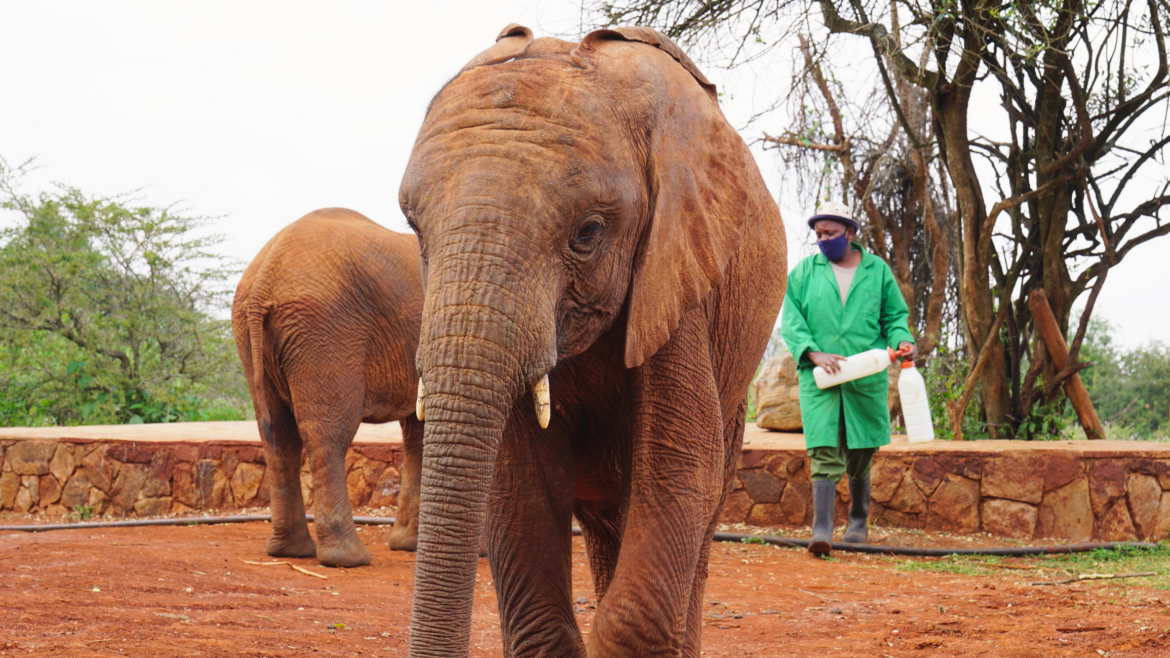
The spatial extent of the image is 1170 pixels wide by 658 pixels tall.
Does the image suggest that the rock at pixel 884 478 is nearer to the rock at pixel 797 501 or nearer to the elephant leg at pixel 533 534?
the rock at pixel 797 501

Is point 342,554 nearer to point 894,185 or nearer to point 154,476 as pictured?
point 154,476

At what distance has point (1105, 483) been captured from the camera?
773cm

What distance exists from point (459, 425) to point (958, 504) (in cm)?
663

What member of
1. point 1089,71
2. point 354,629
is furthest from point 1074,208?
point 354,629

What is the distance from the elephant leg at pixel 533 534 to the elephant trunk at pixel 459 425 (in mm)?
600

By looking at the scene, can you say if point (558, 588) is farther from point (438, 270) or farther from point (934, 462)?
point (934, 462)

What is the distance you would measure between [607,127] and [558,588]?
1.32 m

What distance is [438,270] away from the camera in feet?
7.82

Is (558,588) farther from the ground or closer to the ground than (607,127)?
closer to the ground

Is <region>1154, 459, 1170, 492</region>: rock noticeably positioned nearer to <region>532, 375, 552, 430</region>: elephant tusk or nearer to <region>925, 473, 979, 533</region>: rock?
<region>925, 473, 979, 533</region>: rock

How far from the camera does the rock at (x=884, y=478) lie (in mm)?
8234

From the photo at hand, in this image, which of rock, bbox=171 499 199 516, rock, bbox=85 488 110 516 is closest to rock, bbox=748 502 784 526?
rock, bbox=171 499 199 516

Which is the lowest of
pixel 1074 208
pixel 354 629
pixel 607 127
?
pixel 354 629

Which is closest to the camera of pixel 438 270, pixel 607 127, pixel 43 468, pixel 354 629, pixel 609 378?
pixel 438 270
